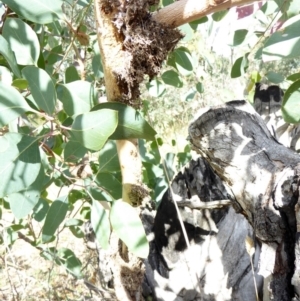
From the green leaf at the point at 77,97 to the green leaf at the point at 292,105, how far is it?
29cm

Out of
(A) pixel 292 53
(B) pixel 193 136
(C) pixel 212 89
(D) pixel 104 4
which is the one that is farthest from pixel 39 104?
(C) pixel 212 89

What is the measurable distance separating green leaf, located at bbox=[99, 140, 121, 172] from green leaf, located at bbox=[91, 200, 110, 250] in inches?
2.9

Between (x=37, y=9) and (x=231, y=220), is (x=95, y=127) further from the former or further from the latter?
(x=231, y=220)

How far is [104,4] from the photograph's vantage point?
665 mm

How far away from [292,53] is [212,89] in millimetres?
2381

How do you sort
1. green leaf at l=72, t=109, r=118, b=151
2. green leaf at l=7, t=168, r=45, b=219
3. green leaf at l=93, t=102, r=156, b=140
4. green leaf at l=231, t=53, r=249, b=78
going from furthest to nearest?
1. green leaf at l=231, t=53, r=249, b=78
2. green leaf at l=7, t=168, r=45, b=219
3. green leaf at l=93, t=102, r=156, b=140
4. green leaf at l=72, t=109, r=118, b=151

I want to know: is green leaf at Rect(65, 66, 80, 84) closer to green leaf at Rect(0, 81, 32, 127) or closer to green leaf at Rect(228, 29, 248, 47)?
green leaf at Rect(0, 81, 32, 127)

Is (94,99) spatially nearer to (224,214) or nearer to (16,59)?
(16,59)

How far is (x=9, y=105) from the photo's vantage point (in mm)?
577

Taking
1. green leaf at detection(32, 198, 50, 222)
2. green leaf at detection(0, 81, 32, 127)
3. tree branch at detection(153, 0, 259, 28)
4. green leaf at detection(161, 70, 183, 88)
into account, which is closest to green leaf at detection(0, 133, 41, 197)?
green leaf at detection(0, 81, 32, 127)

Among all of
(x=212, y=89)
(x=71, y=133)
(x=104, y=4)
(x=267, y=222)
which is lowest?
(x=212, y=89)

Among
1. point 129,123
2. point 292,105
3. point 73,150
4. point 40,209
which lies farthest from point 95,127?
point 40,209

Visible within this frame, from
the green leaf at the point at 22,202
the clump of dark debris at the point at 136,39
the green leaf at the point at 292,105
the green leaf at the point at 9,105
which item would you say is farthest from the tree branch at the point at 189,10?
the green leaf at the point at 22,202

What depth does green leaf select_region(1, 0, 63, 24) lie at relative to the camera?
655 millimetres
